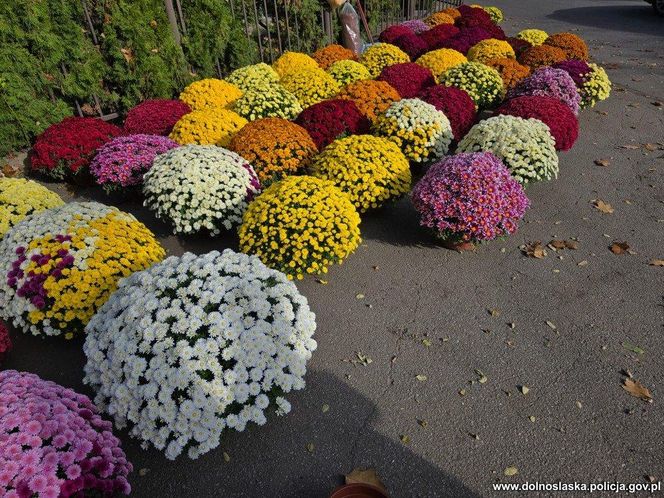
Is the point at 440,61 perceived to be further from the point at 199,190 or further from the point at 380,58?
the point at 199,190

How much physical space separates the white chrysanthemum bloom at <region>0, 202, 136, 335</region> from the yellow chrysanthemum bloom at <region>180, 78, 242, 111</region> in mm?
3341

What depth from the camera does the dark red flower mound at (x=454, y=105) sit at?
6699 mm

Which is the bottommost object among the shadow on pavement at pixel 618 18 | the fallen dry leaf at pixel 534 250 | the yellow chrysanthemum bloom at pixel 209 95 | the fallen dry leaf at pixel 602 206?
the fallen dry leaf at pixel 602 206

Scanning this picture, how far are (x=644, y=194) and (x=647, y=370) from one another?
333cm

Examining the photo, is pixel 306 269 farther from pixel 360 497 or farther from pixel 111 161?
pixel 111 161

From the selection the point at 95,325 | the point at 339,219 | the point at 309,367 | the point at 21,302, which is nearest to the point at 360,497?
the point at 309,367

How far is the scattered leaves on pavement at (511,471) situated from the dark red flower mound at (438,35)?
31.9 ft

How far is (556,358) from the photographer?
367 cm

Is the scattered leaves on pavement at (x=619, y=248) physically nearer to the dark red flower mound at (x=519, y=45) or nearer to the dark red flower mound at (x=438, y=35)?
the dark red flower mound at (x=519, y=45)

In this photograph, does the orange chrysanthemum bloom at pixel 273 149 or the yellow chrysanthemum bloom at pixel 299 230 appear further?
the orange chrysanthemum bloom at pixel 273 149

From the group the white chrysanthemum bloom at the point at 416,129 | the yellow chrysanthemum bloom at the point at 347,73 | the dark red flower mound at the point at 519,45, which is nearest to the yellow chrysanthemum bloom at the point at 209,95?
the yellow chrysanthemum bloom at the point at 347,73

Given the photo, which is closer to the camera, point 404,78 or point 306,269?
point 306,269

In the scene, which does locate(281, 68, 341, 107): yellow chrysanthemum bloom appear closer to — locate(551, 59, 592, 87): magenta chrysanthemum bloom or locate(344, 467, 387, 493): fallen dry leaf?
locate(551, 59, 592, 87): magenta chrysanthemum bloom

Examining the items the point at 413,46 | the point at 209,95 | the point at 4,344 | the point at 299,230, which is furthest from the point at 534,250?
the point at 413,46
